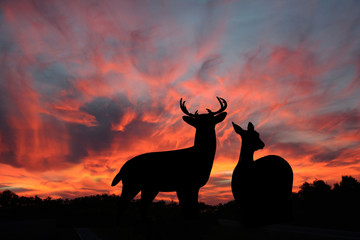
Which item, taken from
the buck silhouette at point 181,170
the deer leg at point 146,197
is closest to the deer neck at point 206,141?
the buck silhouette at point 181,170

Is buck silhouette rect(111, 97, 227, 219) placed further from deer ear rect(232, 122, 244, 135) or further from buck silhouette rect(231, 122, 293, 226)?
buck silhouette rect(231, 122, 293, 226)

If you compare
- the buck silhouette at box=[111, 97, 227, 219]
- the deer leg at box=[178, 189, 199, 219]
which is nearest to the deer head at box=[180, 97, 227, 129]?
the buck silhouette at box=[111, 97, 227, 219]

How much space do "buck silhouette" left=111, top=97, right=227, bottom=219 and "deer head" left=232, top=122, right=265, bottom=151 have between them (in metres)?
1.21

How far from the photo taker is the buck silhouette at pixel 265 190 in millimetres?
6473

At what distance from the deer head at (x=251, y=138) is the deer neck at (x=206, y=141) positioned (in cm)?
113

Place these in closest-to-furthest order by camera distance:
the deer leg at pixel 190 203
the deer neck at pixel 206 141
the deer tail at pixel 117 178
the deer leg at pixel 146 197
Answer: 1. the deer leg at pixel 190 203
2. the deer neck at pixel 206 141
3. the deer leg at pixel 146 197
4. the deer tail at pixel 117 178

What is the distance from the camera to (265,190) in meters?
6.46

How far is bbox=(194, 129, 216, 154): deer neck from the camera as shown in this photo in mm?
7984

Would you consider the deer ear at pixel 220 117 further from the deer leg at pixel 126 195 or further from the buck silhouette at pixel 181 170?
the deer leg at pixel 126 195

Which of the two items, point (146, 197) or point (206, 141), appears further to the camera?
point (146, 197)

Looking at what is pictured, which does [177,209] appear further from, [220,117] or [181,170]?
[220,117]

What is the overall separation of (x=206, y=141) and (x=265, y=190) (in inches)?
84.0

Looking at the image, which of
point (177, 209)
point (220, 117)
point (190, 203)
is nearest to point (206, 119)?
point (220, 117)

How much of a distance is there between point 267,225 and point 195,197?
1808mm
